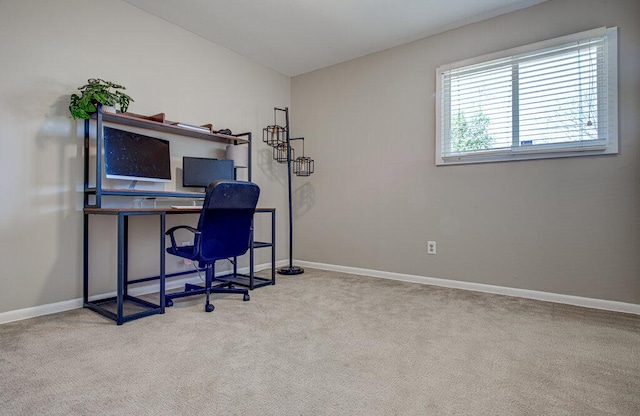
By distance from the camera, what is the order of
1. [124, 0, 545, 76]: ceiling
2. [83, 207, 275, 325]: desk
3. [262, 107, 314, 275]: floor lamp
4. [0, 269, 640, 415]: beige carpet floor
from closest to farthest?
1. [0, 269, 640, 415]: beige carpet floor
2. [83, 207, 275, 325]: desk
3. [124, 0, 545, 76]: ceiling
4. [262, 107, 314, 275]: floor lamp

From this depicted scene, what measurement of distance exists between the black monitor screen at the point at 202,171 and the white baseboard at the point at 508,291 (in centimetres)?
166

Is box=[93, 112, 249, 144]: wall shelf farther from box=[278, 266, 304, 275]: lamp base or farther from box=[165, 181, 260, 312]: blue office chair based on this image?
box=[278, 266, 304, 275]: lamp base

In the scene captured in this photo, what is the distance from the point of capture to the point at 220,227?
2.43 m

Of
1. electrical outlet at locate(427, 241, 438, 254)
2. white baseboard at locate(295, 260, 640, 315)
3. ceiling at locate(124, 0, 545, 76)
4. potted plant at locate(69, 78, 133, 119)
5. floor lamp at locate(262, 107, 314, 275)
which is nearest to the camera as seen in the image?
potted plant at locate(69, 78, 133, 119)

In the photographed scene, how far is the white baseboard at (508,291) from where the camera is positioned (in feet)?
7.93

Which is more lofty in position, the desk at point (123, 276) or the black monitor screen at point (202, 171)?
the black monitor screen at point (202, 171)

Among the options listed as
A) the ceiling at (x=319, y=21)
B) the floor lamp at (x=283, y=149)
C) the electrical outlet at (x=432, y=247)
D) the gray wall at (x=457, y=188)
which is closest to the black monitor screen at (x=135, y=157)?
the ceiling at (x=319, y=21)

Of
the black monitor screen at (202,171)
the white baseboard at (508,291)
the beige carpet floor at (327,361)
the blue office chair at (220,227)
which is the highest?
the black monitor screen at (202,171)

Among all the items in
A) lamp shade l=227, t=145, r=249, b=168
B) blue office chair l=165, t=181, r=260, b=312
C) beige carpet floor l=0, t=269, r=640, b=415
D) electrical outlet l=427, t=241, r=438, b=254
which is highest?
lamp shade l=227, t=145, r=249, b=168

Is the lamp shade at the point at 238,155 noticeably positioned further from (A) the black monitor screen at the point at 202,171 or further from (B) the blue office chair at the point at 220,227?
(B) the blue office chair at the point at 220,227

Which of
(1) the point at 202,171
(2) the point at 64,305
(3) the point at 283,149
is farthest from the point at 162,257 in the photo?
(3) the point at 283,149

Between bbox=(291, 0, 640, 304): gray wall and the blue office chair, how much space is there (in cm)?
154

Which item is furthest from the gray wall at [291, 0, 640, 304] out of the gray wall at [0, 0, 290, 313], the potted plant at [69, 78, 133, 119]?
the potted plant at [69, 78, 133, 119]

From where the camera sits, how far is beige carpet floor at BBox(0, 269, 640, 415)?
1.28 meters
